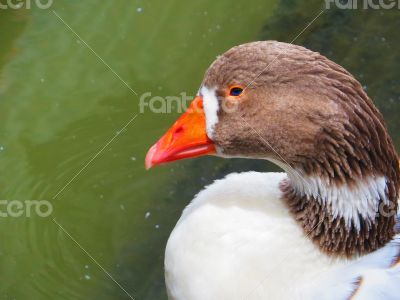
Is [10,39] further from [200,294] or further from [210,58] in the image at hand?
[200,294]

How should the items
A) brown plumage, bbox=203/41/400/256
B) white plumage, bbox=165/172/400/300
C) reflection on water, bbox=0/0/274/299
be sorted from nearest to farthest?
brown plumage, bbox=203/41/400/256, white plumage, bbox=165/172/400/300, reflection on water, bbox=0/0/274/299

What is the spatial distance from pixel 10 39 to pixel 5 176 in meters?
0.99

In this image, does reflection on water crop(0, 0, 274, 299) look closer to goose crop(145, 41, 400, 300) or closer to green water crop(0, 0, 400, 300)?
green water crop(0, 0, 400, 300)

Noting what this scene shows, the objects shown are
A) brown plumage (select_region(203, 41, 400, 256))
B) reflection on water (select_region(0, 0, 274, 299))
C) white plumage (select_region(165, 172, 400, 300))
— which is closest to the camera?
brown plumage (select_region(203, 41, 400, 256))

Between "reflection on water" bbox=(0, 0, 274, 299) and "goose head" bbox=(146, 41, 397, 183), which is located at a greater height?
"goose head" bbox=(146, 41, 397, 183)

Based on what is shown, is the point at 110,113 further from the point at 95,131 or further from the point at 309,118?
the point at 309,118


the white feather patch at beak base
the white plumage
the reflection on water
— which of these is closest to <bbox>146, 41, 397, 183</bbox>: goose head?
the white feather patch at beak base

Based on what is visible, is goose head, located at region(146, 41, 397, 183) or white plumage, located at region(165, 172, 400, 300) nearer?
goose head, located at region(146, 41, 397, 183)

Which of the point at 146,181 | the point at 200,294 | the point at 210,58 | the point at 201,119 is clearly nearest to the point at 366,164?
the point at 201,119

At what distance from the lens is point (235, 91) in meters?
2.37

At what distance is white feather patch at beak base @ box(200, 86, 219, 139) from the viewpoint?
7.97ft

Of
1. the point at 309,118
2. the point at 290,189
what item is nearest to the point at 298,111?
the point at 309,118

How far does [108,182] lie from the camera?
3.65 metres

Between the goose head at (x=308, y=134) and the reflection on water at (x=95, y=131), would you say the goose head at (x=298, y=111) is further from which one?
the reflection on water at (x=95, y=131)
